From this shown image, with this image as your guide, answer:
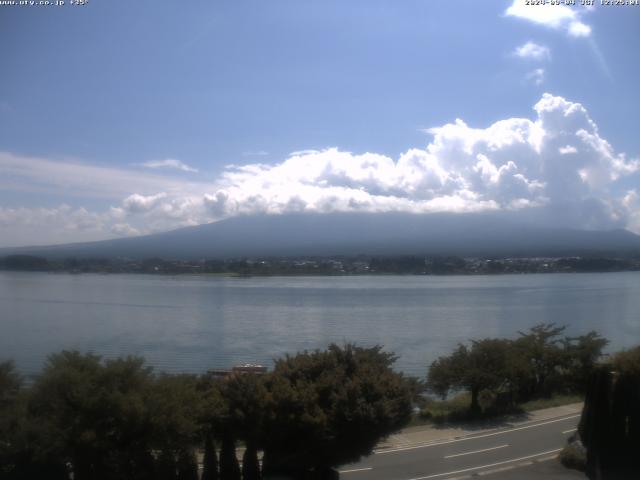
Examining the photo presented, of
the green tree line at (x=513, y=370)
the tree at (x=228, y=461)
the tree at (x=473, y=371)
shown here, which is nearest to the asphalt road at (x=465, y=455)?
the tree at (x=228, y=461)

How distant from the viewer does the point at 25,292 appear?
1253 inches

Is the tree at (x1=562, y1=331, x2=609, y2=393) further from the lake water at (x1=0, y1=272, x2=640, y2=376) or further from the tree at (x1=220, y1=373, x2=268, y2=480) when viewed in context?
the tree at (x1=220, y1=373, x2=268, y2=480)

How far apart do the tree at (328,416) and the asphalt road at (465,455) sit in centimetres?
87

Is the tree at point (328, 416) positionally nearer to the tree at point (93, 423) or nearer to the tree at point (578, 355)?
the tree at point (93, 423)

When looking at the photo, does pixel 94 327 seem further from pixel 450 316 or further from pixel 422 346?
pixel 450 316

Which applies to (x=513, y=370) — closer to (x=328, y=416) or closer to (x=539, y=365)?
(x=539, y=365)

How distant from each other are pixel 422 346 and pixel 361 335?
9.50 feet

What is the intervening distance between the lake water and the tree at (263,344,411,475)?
10.3m

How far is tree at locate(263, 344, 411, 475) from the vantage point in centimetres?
795

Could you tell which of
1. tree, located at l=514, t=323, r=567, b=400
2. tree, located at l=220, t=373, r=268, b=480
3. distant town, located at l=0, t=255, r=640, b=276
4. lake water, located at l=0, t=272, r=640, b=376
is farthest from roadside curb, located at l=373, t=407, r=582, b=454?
distant town, located at l=0, t=255, r=640, b=276

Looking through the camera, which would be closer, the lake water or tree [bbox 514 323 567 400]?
tree [bbox 514 323 567 400]

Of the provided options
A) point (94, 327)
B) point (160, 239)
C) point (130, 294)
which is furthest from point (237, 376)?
point (160, 239)

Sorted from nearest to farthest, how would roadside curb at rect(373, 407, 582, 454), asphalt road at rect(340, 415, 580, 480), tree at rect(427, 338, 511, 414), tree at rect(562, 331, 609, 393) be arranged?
asphalt road at rect(340, 415, 580, 480) → roadside curb at rect(373, 407, 582, 454) → tree at rect(427, 338, 511, 414) → tree at rect(562, 331, 609, 393)

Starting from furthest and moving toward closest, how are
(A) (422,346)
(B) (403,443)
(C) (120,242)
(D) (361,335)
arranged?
(C) (120,242) < (D) (361,335) < (A) (422,346) < (B) (403,443)
